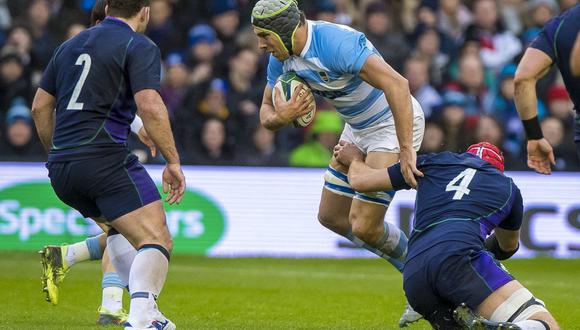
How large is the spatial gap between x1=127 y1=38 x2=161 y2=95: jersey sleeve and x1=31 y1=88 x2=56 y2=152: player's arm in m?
0.76

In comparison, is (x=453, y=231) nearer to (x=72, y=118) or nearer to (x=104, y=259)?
(x=72, y=118)

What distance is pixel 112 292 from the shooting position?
9.30 m

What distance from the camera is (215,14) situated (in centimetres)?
1945

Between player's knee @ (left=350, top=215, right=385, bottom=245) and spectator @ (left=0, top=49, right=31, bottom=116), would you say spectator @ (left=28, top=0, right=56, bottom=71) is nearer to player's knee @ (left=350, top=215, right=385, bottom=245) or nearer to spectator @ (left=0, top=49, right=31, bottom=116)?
spectator @ (left=0, top=49, right=31, bottom=116)

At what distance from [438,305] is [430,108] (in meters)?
11.0

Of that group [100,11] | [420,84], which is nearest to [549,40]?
[100,11]

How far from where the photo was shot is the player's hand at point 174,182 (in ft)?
25.3

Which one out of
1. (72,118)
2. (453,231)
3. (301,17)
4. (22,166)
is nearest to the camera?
(453,231)

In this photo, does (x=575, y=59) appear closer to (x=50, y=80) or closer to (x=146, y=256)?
(x=146, y=256)

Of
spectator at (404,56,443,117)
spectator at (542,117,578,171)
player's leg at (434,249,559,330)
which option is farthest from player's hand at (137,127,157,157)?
spectator at (404,56,443,117)

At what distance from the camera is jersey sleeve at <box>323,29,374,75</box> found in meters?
8.73

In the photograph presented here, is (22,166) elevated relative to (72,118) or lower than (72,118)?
lower

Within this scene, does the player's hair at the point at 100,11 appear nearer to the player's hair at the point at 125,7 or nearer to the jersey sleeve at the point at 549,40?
the player's hair at the point at 125,7

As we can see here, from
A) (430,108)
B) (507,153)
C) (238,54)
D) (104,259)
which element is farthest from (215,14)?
(104,259)
